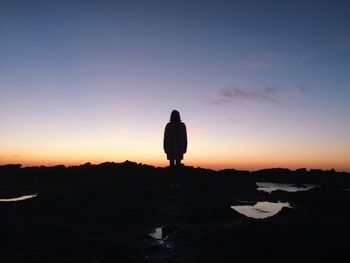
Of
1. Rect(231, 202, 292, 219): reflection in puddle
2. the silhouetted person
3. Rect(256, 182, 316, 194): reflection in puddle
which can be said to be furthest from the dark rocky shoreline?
Rect(256, 182, 316, 194): reflection in puddle

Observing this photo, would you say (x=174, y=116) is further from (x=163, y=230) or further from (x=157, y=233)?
(x=157, y=233)

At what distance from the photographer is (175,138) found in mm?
24609

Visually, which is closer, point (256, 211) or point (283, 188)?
point (256, 211)

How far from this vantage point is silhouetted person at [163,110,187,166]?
24641mm

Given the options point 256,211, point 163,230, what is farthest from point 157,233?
point 256,211

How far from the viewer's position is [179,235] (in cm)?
1235

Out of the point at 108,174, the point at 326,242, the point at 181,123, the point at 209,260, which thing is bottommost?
the point at 209,260

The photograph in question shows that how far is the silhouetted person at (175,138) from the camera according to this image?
80.8 ft

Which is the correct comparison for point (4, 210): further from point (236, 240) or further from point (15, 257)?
point (236, 240)

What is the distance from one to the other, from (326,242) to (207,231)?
14.2 feet

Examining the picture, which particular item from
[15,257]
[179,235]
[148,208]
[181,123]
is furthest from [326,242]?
[181,123]

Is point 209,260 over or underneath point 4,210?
underneath

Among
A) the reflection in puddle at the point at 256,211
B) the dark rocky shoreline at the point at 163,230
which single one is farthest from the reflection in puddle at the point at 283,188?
the dark rocky shoreline at the point at 163,230

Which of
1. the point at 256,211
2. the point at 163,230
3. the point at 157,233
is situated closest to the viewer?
the point at 157,233
